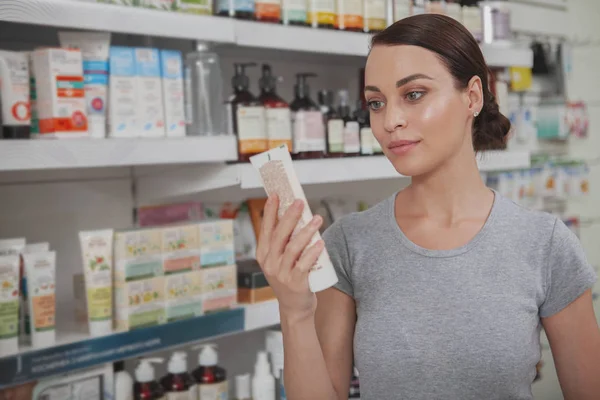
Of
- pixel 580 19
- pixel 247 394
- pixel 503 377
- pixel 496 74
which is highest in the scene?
pixel 580 19

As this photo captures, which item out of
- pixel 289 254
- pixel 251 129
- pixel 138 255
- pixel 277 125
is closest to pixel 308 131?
pixel 277 125

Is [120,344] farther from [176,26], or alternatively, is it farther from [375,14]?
[375,14]

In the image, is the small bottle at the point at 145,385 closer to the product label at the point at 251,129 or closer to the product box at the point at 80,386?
the product box at the point at 80,386

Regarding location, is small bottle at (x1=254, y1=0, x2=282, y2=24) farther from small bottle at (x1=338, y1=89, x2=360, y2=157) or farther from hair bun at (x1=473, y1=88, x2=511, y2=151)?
hair bun at (x1=473, y1=88, x2=511, y2=151)

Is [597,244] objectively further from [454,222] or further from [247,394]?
[454,222]

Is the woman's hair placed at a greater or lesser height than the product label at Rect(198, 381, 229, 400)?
greater

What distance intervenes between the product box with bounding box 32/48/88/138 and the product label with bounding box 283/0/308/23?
668mm

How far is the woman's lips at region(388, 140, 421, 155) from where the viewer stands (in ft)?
4.22

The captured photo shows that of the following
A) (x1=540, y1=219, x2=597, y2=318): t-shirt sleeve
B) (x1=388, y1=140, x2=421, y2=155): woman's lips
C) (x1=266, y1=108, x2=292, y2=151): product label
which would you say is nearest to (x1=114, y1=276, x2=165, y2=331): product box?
(x1=266, y1=108, x2=292, y2=151): product label

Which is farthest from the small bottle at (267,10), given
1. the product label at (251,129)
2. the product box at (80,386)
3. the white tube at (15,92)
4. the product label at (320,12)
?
the product box at (80,386)

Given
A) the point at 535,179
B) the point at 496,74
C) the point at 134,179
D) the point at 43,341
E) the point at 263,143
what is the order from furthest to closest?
the point at 535,179 < the point at 496,74 < the point at 134,179 < the point at 263,143 < the point at 43,341

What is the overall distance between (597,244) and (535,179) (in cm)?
95

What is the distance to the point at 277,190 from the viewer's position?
1.19 metres

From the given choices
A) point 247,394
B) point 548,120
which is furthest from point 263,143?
point 548,120
